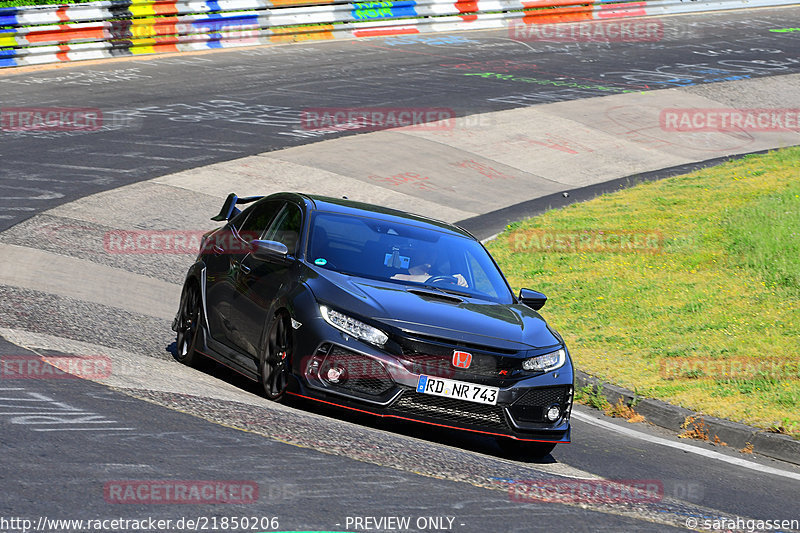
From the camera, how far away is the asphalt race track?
6.02m

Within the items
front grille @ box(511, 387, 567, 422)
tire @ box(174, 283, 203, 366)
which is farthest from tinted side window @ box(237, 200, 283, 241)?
front grille @ box(511, 387, 567, 422)

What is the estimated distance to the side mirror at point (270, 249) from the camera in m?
8.51

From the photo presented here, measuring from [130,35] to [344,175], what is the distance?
10.5m

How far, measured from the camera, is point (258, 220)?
9727 millimetres

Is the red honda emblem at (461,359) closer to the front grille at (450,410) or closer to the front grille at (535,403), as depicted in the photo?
the front grille at (450,410)

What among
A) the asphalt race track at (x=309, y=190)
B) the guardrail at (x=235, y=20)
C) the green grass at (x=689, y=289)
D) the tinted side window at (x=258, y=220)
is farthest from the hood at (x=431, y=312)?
the guardrail at (x=235, y=20)

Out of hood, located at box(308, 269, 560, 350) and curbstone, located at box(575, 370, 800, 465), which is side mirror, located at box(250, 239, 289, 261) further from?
curbstone, located at box(575, 370, 800, 465)

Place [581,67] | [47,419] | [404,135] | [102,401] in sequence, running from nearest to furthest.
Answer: [47,419]
[102,401]
[404,135]
[581,67]

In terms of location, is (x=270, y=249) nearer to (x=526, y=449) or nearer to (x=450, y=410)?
(x=450, y=410)

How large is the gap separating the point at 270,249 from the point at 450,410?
195cm

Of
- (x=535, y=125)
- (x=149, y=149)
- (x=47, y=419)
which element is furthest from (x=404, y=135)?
(x=47, y=419)

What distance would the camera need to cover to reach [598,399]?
1039 cm

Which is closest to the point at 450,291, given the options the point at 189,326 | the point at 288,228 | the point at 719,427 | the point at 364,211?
the point at 364,211

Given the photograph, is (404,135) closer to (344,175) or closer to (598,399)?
(344,175)
